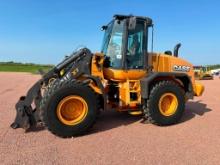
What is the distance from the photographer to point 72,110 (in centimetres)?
642

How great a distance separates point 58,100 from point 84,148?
1226 mm

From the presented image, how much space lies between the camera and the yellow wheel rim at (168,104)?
7.53 m

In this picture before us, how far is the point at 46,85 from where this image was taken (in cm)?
679

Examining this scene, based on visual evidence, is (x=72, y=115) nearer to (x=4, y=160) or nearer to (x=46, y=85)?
(x=46, y=85)

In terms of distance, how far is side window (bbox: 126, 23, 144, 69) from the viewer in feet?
24.7

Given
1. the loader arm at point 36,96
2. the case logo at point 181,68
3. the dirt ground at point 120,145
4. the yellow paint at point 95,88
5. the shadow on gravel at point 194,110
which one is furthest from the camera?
the shadow on gravel at point 194,110

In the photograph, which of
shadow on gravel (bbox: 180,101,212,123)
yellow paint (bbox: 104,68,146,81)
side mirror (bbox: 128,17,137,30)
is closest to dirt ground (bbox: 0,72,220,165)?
shadow on gravel (bbox: 180,101,212,123)

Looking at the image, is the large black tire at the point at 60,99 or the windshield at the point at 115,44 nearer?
the large black tire at the point at 60,99

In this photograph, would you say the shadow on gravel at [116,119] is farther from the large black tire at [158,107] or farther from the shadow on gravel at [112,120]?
the large black tire at [158,107]

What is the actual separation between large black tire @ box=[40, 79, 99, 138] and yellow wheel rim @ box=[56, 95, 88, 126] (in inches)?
2.6

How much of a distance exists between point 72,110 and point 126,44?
2229 mm

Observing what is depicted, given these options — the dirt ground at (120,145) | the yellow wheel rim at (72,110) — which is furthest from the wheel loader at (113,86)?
the dirt ground at (120,145)

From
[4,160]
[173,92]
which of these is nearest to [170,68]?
[173,92]

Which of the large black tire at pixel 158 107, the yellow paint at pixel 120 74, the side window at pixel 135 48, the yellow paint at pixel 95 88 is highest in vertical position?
the side window at pixel 135 48
